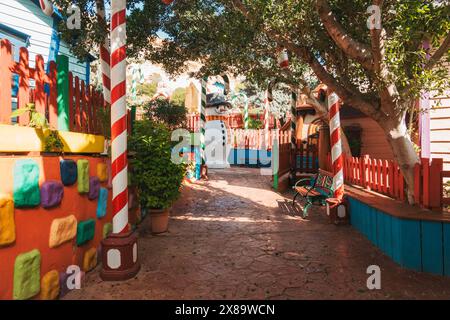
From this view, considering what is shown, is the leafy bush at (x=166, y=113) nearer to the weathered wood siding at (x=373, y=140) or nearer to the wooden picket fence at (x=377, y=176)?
the wooden picket fence at (x=377, y=176)

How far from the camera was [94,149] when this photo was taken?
4078 mm

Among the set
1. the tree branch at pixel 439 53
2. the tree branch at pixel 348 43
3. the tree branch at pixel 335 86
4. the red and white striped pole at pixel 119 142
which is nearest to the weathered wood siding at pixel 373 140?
the tree branch at pixel 335 86

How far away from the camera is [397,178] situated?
5082 millimetres

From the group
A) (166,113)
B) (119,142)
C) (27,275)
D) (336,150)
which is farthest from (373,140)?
(27,275)

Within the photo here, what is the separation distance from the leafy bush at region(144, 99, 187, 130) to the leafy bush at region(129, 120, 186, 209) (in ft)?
21.5

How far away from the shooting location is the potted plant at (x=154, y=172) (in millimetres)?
5391

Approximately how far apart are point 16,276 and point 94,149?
6.21 ft

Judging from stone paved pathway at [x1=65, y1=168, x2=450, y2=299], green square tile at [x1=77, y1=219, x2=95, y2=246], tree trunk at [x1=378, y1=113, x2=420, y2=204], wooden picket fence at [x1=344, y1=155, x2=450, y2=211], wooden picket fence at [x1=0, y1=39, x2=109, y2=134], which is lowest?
stone paved pathway at [x1=65, y1=168, x2=450, y2=299]

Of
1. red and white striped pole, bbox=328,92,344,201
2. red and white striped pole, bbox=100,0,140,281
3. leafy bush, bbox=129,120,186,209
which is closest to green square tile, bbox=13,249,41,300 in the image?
red and white striped pole, bbox=100,0,140,281

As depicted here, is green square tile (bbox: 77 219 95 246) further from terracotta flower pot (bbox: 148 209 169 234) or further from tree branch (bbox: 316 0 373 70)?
tree branch (bbox: 316 0 373 70)

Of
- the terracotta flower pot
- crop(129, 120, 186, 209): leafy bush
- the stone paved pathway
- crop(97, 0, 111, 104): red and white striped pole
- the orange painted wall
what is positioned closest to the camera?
the orange painted wall

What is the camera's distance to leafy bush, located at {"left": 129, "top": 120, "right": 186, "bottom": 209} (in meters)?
5.39

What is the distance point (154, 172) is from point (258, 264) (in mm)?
2442
